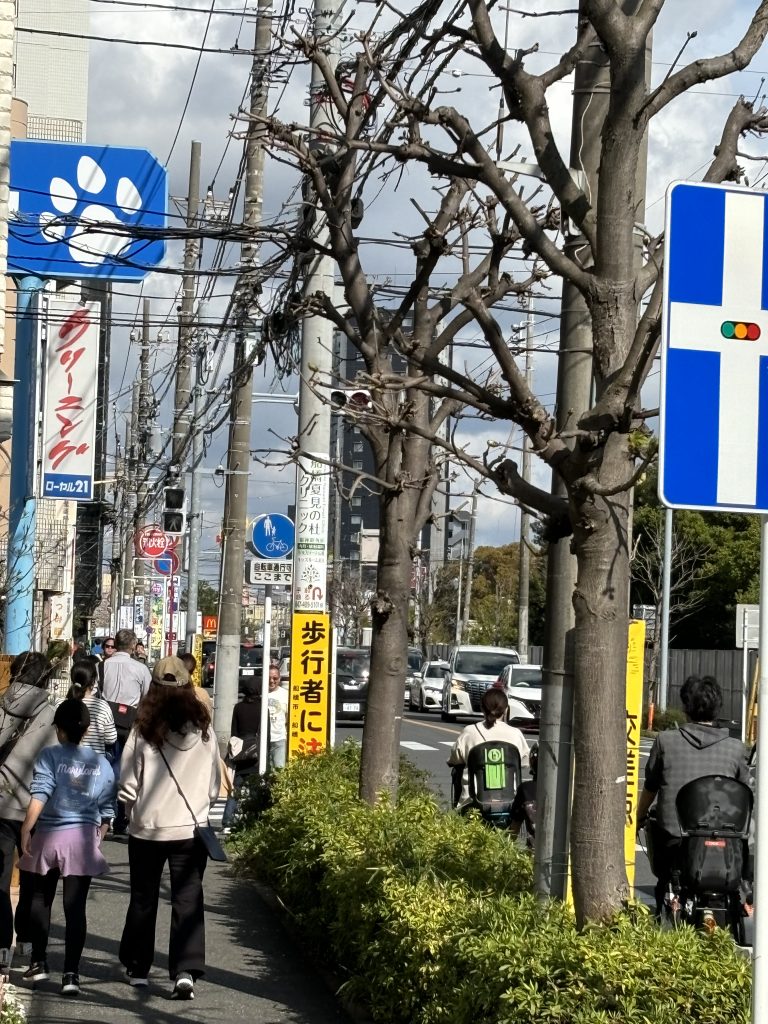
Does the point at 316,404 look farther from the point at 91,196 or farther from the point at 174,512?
the point at 174,512

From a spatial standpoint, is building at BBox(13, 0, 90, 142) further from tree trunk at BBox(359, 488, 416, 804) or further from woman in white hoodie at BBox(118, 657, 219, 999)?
woman in white hoodie at BBox(118, 657, 219, 999)

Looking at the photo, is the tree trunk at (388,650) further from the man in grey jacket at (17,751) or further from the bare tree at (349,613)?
the bare tree at (349,613)

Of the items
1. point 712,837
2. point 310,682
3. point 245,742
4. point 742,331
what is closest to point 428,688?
point 245,742

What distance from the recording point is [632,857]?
895 cm

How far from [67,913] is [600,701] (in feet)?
13.9

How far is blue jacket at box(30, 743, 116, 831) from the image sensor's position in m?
8.81

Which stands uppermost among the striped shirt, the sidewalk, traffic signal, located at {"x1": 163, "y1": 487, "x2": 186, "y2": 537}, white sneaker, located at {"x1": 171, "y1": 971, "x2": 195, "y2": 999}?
traffic signal, located at {"x1": 163, "y1": 487, "x2": 186, "y2": 537}

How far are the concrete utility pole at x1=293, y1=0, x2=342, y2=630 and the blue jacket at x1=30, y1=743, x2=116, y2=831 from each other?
448cm

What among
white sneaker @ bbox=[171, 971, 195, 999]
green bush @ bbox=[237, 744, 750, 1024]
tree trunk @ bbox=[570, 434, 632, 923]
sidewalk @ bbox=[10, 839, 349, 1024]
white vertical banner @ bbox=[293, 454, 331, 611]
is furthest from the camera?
white vertical banner @ bbox=[293, 454, 331, 611]

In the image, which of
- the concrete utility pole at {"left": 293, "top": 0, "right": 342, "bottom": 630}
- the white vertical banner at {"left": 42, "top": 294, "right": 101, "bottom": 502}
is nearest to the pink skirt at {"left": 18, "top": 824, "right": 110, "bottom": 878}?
the concrete utility pole at {"left": 293, "top": 0, "right": 342, "bottom": 630}

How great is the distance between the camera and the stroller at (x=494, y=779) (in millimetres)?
11156

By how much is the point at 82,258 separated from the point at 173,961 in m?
13.0

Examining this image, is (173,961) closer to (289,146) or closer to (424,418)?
(424,418)

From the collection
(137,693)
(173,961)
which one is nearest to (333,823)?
(173,961)
